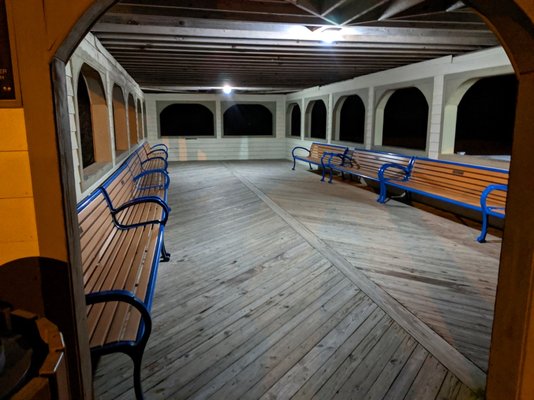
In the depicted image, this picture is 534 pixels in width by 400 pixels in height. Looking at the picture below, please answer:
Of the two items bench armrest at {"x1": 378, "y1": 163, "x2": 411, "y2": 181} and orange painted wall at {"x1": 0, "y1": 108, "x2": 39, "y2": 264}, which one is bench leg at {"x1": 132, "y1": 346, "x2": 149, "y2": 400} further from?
bench armrest at {"x1": 378, "y1": 163, "x2": 411, "y2": 181}

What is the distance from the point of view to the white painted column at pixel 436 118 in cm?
640

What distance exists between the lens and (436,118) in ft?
21.4

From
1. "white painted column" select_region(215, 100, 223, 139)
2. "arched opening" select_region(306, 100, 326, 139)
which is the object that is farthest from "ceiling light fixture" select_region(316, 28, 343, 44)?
"arched opening" select_region(306, 100, 326, 139)

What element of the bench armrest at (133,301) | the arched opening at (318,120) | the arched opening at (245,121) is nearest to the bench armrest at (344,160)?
the bench armrest at (133,301)

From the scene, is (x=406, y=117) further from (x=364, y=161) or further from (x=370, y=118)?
(x=364, y=161)

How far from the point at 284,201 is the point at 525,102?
5.42 m

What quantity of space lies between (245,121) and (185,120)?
3.47 meters

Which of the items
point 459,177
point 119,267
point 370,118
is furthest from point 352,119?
point 119,267

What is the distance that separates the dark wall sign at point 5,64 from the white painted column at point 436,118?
6363mm

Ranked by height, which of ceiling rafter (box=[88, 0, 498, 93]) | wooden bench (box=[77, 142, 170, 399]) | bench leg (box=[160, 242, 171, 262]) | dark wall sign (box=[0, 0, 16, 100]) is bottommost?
bench leg (box=[160, 242, 171, 262])

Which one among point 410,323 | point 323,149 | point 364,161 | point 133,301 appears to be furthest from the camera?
point 323,149

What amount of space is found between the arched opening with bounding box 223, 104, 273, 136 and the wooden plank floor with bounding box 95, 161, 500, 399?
17.1 m

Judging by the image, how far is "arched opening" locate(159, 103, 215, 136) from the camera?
22.0 meters

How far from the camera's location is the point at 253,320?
2.81 m
